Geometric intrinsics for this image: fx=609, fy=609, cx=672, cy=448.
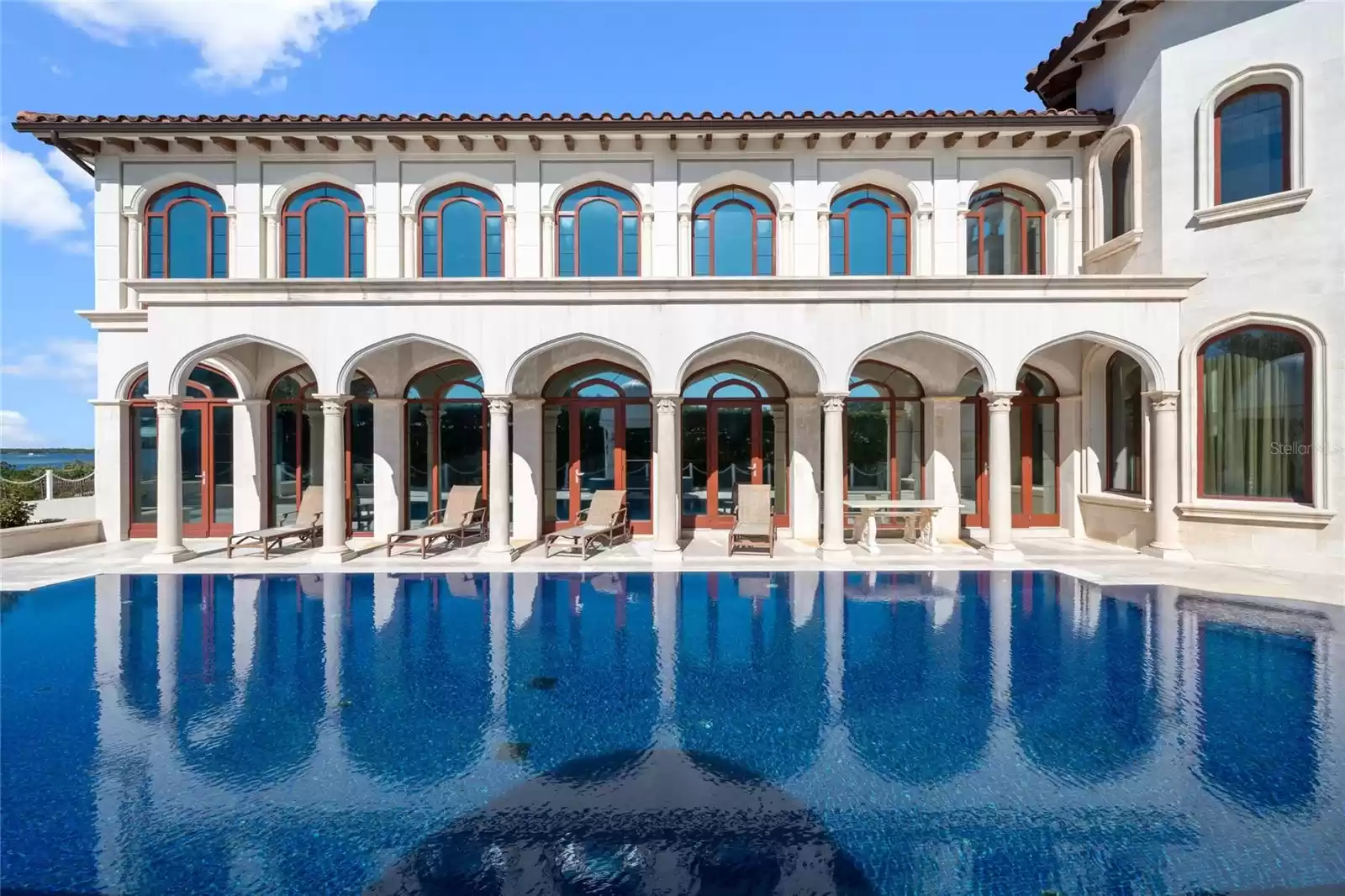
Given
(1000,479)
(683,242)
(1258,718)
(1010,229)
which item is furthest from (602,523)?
(1010,229)

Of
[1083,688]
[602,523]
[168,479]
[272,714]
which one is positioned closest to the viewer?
[272,714]

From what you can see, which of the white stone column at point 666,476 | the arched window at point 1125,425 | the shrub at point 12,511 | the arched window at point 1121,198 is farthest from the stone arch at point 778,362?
the shrub at point 12,511

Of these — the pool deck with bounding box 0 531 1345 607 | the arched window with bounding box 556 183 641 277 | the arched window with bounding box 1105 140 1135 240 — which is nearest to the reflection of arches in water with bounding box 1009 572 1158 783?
the pool deck with bounding box 0 531 1345 607

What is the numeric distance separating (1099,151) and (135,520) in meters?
22.9

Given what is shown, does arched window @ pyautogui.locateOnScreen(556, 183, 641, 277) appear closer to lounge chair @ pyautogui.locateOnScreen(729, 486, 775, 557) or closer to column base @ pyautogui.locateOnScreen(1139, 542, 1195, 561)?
lounge chair @ pyautogui.locateOnScreen(729, 486, 775, 557)

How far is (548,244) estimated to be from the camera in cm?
1363

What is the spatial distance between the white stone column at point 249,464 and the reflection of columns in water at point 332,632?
461 centimetres

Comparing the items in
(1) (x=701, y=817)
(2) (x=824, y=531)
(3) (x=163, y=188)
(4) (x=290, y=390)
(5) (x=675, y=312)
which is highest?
Result: (3) (x=163, y=188)

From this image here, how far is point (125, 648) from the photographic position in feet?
23.6

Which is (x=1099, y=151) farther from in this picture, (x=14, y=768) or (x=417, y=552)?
(x=14, y=768)

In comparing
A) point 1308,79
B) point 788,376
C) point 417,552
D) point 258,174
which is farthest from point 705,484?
point 1308,79

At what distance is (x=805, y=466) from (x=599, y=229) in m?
7.12

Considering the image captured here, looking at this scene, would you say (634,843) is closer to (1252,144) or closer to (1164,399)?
(1164,399)

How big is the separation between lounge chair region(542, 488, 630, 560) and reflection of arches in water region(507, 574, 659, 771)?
8.03 ft
